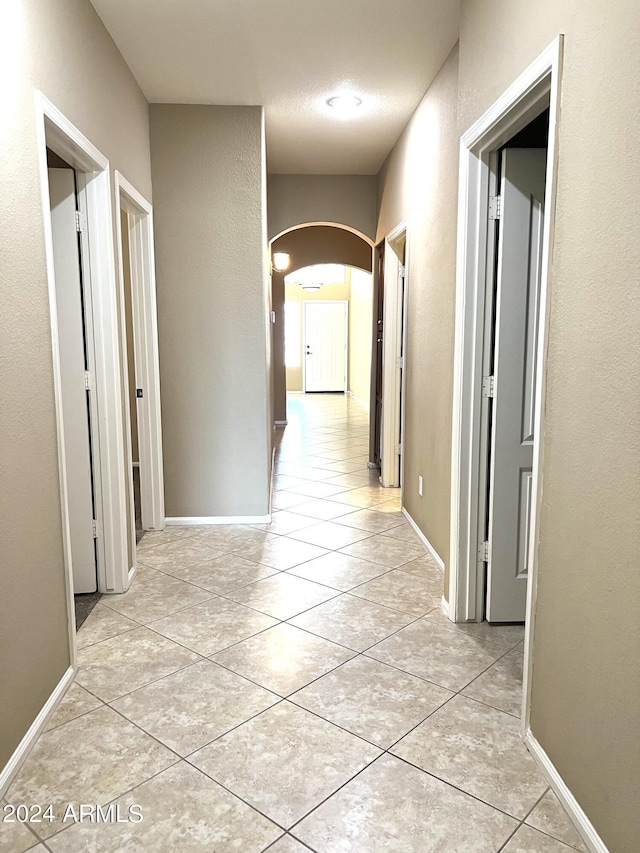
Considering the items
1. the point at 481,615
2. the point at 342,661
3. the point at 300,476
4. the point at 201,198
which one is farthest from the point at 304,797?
the point at 300,476

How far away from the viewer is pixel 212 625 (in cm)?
286

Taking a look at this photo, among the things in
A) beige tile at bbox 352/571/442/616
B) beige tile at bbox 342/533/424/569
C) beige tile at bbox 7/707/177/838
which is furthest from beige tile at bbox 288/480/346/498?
beige tile at bbox 7/707/177/838

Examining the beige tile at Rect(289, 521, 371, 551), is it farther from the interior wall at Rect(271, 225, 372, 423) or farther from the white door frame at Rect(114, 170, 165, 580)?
the interior wall at Rect(271, 225, 372, 423)

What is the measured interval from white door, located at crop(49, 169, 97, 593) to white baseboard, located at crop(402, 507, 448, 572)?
6.09 feet

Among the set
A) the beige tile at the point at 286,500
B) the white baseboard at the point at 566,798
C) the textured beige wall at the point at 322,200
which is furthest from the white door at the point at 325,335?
the white baseboard at the point at 566,798

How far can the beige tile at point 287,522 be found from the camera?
14.1 ft

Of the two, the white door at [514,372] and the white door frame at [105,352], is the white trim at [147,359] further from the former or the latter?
the white door at [514,372]

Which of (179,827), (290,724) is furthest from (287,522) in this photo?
(179,827)

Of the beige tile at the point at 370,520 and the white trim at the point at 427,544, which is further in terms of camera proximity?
the beige tile at the point at 370,520

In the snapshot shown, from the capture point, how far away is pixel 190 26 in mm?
2932

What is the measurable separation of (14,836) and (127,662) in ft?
2.92

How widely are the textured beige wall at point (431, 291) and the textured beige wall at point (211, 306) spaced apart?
39.8 inches

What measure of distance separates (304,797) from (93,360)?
2.11m

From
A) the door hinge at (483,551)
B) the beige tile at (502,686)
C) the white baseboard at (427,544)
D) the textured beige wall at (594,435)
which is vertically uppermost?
the textured beige wall at (594,435)
